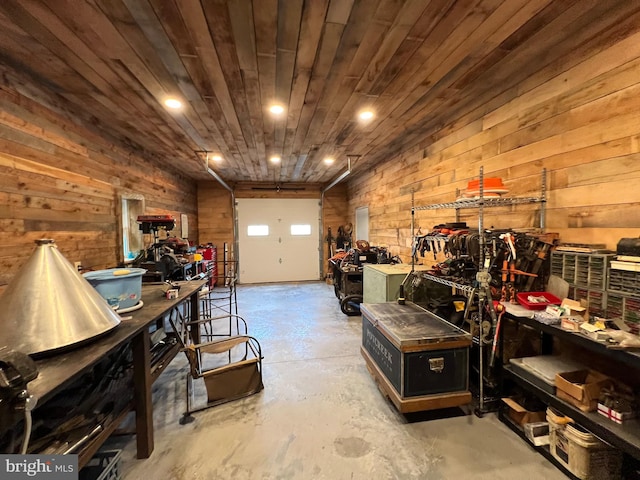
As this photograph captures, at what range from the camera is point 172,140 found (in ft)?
12.5

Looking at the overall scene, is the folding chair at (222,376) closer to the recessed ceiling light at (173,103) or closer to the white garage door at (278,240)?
the recessed ceiling light at (173,103)

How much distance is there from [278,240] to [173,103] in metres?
5.19

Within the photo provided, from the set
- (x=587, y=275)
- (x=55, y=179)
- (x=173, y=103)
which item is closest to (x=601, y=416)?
(x=587, y=275)

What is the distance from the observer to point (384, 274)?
10.9 feet

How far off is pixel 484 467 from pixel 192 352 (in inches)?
80.3

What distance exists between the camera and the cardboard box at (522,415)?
6.12ft

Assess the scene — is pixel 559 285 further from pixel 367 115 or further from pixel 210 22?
pixel 210 22

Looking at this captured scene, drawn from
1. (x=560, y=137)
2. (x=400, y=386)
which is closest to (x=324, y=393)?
(x=400, y=386)

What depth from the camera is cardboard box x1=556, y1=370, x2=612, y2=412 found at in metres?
1.50

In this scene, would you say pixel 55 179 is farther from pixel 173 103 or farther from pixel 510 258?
pixel 510 258

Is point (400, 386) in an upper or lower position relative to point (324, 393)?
upper

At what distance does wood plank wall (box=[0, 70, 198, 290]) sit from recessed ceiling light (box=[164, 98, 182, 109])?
2.90 ft

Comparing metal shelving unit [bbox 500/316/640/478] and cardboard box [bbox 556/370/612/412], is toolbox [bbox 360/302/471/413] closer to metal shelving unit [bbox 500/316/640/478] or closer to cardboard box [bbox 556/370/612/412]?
metal shelving unit [bbox 500/316/640/478]

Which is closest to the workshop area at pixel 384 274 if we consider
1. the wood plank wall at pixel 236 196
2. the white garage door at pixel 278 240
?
the wood plank wall at pixel 236 196
